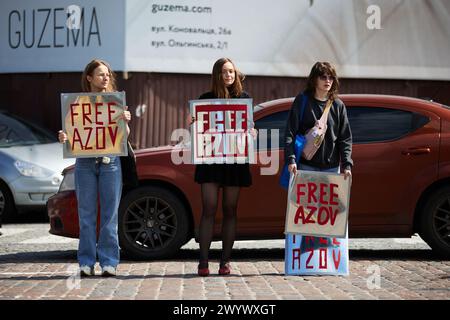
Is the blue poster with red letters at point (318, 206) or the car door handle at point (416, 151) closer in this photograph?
the blue poster with red letters at point (318, 206)

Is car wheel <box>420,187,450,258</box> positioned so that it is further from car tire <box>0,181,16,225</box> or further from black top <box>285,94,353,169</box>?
car tire <box>0,181,16,225</box>

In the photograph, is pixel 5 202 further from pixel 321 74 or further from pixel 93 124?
pixel 321 74

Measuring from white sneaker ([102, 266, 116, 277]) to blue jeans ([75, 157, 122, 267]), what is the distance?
32 millimetres

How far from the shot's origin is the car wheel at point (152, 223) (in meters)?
10.3

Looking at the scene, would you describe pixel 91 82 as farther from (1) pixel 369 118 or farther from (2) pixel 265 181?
(1) pixel 369 118

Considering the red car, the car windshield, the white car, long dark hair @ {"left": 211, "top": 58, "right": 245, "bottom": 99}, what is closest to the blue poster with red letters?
long dark hair @ {"left": 211, "top": 58, "right": 245, "bottom": 99}

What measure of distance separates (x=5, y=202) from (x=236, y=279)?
24.0ft

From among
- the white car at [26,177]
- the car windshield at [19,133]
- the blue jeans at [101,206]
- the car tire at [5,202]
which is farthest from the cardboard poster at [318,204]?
the car windshield at [19,133]

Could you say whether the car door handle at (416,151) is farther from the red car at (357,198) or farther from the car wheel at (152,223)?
the car wheel at (152,223)

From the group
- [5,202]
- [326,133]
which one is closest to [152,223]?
[326,133]

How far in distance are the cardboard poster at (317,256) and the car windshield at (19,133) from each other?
313 inches

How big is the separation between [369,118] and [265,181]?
1207mm

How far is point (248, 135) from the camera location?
8.99 m
